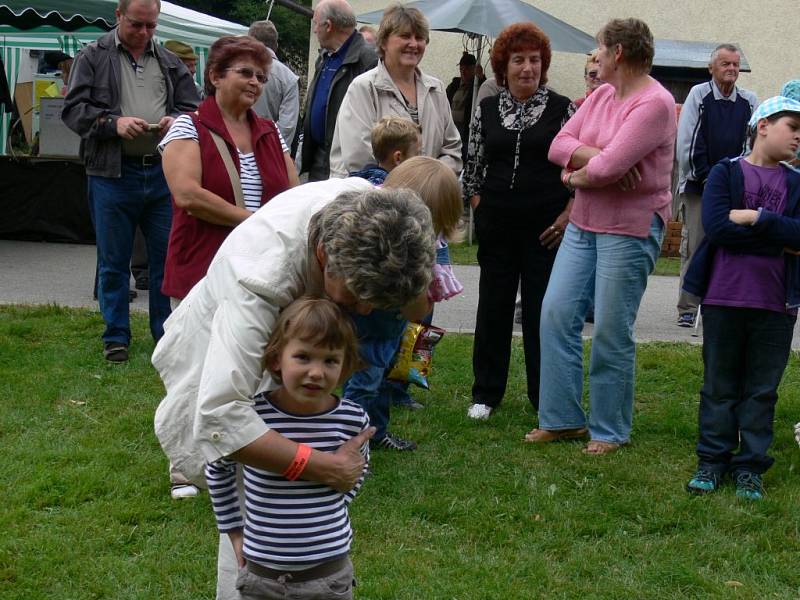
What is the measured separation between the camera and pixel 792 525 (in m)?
4.50

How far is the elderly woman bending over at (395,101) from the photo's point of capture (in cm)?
572

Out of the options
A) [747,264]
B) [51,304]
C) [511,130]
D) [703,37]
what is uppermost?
[703,37]

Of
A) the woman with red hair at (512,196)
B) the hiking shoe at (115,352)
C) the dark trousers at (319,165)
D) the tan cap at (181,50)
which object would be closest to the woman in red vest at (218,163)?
the woman with red hair at (512,196)

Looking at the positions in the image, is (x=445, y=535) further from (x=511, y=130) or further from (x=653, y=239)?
(x=511, y=130)

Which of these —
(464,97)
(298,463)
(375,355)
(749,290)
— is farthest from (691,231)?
(298,463)

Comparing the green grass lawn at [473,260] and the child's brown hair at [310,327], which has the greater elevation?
the child's brown hair at [310,327]

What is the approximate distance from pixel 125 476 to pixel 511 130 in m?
2.64

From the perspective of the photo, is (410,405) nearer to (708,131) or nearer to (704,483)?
(704,483)

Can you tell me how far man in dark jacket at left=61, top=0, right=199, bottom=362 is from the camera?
21.5ft

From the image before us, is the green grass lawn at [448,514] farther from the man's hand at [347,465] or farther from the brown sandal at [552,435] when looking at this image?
the man's hand at [347,465]

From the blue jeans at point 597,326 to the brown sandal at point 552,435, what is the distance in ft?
0.11

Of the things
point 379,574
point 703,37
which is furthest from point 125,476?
point 703,37

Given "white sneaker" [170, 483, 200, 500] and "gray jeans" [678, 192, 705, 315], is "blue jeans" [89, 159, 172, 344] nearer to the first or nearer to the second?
"white sneaker" [170, 483, 200, 500]

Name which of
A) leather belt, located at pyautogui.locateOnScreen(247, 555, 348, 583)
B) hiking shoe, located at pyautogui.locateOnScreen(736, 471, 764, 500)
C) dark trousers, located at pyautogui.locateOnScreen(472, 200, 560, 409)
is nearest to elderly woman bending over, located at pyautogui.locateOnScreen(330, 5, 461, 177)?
dark trousers, located at pyautogui.locateOnScreen(472, 200, 560, 409)
